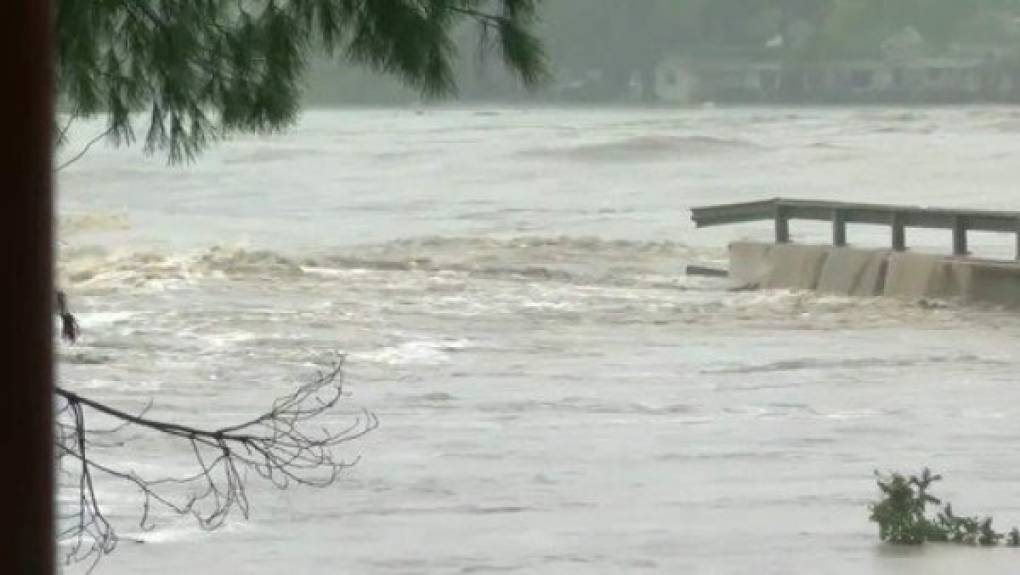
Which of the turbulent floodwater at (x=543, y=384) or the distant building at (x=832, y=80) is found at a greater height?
the turbulent floodwater at (x=543, y=384)

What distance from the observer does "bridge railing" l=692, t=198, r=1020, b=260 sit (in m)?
25.8

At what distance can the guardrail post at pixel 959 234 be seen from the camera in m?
26.0

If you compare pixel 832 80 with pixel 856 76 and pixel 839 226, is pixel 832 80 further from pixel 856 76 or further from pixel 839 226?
pixel 839 226

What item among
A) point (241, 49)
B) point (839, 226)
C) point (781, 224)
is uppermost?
point (241, 49)

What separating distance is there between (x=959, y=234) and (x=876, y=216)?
145 centimetres

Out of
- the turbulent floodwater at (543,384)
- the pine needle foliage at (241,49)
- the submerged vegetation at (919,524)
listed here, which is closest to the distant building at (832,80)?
the turbulent floodwater at (543,384)

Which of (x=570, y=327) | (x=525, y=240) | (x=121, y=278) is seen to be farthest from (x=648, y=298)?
(x=525, y=240)

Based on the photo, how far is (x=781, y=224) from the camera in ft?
97.8

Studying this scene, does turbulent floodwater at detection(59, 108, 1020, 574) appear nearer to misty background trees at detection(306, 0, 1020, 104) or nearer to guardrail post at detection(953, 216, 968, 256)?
guardrail post at detection(953, 216, 968, 256)

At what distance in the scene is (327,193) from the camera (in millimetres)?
71375

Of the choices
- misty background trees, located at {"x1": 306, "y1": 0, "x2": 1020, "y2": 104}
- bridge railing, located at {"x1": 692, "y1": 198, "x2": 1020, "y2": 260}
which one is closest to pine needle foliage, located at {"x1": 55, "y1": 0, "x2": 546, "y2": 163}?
bridge railing, located at {"x1": 692, "y1": 198, "x2": 1020, "y2": 260}

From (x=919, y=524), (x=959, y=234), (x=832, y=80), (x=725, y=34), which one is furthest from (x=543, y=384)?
(x=832, y=80)

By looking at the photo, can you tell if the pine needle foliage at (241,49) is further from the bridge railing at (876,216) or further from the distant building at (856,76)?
the distant building at (856,76)

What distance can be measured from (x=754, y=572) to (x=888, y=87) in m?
128
